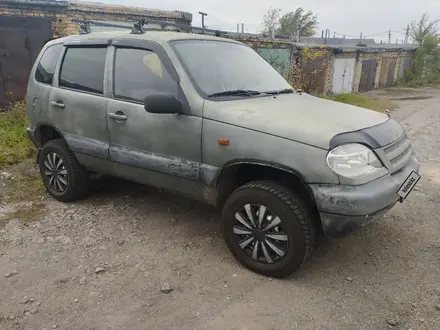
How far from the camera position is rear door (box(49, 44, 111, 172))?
3.83m

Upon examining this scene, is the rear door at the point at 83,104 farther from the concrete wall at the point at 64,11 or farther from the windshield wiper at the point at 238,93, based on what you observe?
the concrete wall at the point at 64,11

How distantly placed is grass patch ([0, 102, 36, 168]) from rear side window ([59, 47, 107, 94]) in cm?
218

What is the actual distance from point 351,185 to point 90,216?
2.79 m

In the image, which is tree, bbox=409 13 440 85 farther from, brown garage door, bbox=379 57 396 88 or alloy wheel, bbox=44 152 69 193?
alloy wheel, bbox=44 152 69 193

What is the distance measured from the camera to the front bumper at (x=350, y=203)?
2684mm

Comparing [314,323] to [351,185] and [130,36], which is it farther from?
[130,36]

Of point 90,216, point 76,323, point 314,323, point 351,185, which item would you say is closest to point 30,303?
point 76,323

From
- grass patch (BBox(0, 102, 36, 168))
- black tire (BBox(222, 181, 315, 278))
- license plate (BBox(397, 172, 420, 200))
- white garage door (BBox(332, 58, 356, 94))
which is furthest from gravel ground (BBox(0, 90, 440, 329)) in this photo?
white garage door (BBox(332, 58, 356, 94))

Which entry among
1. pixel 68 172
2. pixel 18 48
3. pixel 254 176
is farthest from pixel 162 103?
pixel 18 48

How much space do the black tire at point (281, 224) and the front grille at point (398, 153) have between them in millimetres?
754

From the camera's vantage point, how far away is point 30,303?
2785 millimetres

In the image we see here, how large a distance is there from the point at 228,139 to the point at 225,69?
0.93 m

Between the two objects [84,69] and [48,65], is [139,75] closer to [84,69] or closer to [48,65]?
[84,69]

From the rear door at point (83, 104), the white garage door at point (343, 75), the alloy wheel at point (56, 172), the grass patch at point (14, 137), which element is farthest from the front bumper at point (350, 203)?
the white garage door at point (343, 75)
